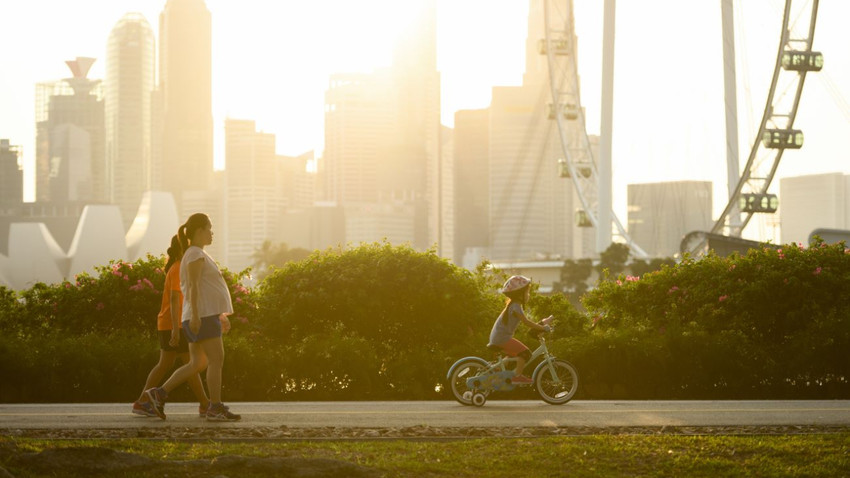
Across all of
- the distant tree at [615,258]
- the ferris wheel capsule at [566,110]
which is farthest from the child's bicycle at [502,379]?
the distant tree at [615,258]

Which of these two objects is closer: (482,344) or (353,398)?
(353,398)

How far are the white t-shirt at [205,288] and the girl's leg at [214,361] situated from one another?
266 mm

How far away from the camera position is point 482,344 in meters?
17.8

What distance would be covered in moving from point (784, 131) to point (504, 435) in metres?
53.2

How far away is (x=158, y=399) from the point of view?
37.8 ft

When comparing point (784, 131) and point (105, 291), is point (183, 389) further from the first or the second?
point (784, 131)

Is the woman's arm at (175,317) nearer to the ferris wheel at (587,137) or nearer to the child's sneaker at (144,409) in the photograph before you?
the child's sneaker at (144,409)

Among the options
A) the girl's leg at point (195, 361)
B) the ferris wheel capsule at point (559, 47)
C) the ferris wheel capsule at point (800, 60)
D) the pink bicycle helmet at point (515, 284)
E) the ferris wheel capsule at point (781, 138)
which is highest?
the ferris wheel capsule at point (559, 47)

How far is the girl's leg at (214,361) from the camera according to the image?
448 inches

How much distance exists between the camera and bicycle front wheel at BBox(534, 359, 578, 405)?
541 inches

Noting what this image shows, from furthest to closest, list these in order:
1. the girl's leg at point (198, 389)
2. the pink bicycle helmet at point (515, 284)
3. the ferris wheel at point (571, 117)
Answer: the ferris wheel at point (571, 117) → the pink bicycle helmet at point (515, 284) → the girl's leg at point (198, 389)

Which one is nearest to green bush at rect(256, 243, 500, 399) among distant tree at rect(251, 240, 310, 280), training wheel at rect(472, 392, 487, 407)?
training wheel at rect(472, 392, 487, 407)

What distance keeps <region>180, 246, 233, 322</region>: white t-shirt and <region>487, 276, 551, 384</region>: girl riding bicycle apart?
3.34m

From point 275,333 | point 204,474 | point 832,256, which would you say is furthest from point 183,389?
point 832,256
